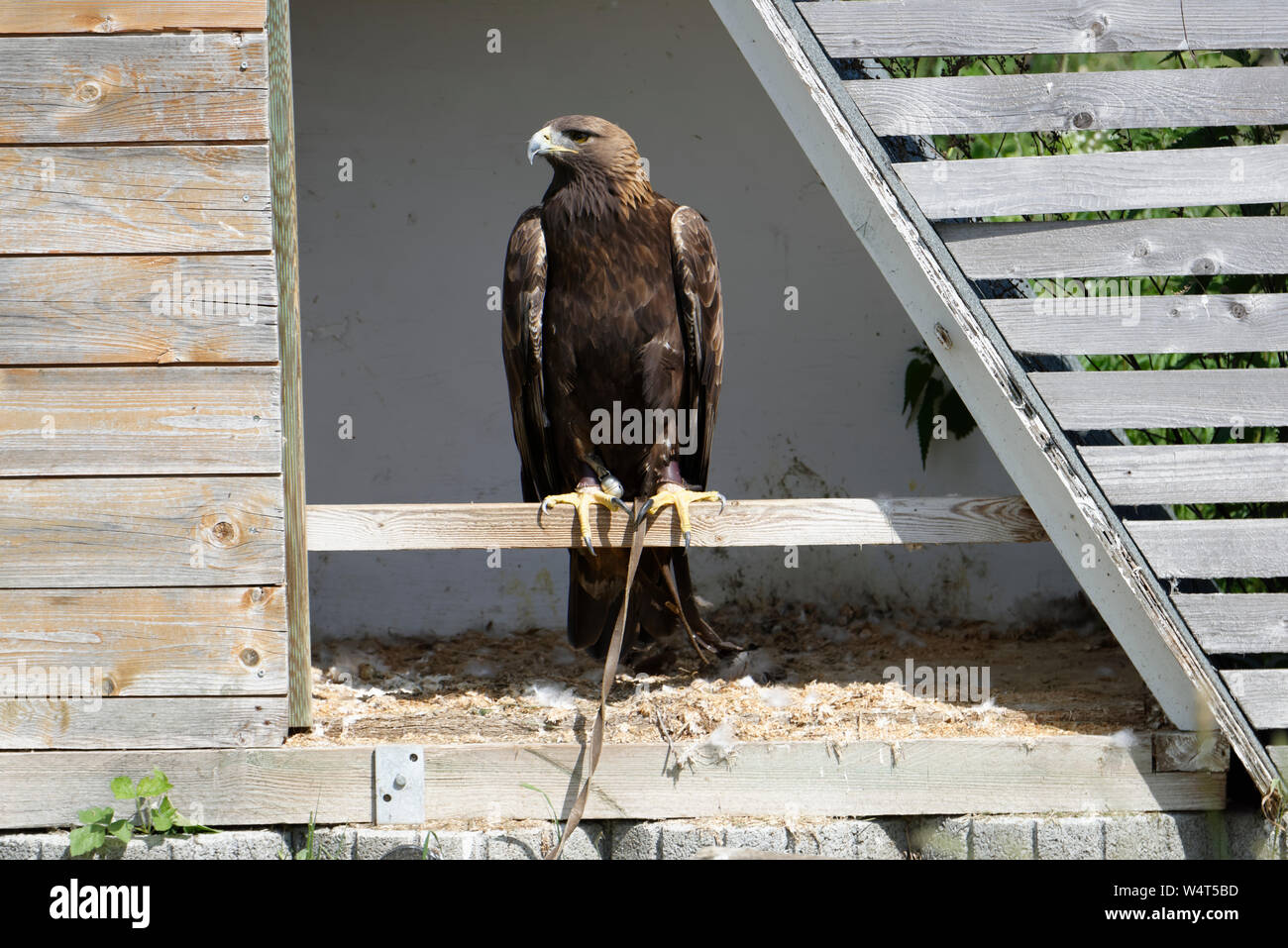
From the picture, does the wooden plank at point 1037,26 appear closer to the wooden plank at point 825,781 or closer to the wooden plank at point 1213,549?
the wooden plank at point 1213,549

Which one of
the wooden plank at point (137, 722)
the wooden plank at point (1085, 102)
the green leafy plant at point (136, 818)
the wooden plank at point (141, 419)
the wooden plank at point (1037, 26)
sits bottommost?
the green leafy plant at point (136, 818)

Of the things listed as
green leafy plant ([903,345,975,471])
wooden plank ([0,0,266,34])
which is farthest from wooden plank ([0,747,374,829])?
green leafy plant ([903,345,975,471])

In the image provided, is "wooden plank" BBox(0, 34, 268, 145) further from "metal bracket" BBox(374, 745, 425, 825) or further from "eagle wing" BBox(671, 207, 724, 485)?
"metal bracket" BBox(374, 745, 425, 825)

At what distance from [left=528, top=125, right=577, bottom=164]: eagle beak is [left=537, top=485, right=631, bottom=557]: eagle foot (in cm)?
105

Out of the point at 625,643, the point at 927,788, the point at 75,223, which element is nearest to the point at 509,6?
the point at 75,223

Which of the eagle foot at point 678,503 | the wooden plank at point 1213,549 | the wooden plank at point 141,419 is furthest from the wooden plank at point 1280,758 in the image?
the wooden plank at point 141,419

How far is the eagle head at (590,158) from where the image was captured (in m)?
3.52

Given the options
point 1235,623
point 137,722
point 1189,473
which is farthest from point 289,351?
point 1235,623

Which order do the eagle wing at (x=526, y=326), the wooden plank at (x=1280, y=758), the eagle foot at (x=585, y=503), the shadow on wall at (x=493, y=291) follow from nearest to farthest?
1. the wooden plank at (x=1280, y=758)
2. the eagle foot at (x=585, y=503)
3. the eagle wing at (x=526, y=326)
4. the shadow on wall at (x=493, y=291)

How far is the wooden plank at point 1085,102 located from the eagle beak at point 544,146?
111 cm

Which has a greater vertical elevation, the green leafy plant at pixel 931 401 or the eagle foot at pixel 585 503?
the green leafy plant at pixel 931 401

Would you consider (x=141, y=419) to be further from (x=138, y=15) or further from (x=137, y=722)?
(x=138, y=15)

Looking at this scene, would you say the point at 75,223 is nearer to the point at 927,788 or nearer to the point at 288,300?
the point at 288,300

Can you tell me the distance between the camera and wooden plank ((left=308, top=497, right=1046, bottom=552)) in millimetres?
3047
